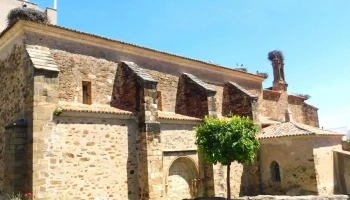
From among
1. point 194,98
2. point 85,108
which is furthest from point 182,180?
point 85,108

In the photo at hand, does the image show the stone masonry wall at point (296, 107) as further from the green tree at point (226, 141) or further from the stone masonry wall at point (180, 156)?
the green tree at point (226, 141)

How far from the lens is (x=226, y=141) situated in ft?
42.9

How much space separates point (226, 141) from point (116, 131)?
4.48 metres

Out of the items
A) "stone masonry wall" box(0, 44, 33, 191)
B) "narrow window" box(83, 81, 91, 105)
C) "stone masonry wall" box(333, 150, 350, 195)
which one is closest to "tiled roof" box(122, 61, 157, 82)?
"narrow window" box(83, 81, 91, 105)

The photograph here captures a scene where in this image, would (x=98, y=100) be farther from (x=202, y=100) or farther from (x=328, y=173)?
(x=328, y=173)

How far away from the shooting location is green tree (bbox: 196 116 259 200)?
13055 millimetres

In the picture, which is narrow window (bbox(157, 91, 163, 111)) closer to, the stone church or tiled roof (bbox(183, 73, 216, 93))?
the stone church

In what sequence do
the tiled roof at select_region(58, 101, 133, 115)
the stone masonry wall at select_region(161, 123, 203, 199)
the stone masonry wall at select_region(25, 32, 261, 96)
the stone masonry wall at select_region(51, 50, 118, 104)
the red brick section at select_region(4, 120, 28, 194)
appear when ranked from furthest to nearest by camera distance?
the stone masonry wall at select_region(161, 123, 203, 199) < the stone masonry wall at select_region(51, 50, 118, 104) < the stone masonry wall at select_region(25, 32, 261, 96) < the tiled roof at select_region(58, 101, 133, 115) < the red brick section at select_region(4, 120, 28, 194)

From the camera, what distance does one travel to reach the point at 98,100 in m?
13.5

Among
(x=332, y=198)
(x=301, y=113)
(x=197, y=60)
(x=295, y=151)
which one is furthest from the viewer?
(x=301, y=113)

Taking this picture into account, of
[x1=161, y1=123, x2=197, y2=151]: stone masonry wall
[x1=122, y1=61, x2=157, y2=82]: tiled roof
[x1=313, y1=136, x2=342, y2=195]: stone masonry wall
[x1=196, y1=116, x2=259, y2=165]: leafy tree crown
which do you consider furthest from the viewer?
[x1=313, y1=136, x2=342, y2=195]: stone masonry wall

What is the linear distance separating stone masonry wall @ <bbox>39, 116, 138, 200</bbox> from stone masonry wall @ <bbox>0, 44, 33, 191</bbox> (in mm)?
1216

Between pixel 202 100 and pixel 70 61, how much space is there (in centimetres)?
676

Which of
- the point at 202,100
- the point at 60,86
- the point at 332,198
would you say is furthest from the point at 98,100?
the point at 332,198
